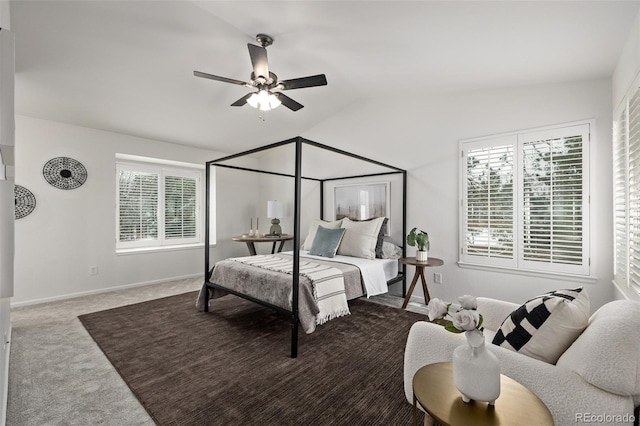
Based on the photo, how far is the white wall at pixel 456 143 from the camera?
2.74 meters

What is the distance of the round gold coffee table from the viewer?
37.2 inches

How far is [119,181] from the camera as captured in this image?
15.1 feet

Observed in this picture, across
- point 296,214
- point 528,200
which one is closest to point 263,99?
point 296,214

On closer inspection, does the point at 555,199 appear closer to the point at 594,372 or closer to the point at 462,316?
the point at 594,372

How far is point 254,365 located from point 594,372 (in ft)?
6.72

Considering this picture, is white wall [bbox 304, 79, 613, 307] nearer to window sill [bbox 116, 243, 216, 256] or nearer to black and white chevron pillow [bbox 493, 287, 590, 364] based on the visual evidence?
black and white chevron pillow [bbox 493, 287, 590, 364]

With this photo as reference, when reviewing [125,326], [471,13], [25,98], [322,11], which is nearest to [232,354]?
[125,326]

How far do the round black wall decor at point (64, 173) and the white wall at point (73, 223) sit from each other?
59 mm

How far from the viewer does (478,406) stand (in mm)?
1022

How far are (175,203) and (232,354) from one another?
3.75 meters

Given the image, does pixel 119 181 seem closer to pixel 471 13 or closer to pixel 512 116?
pixel 471 13

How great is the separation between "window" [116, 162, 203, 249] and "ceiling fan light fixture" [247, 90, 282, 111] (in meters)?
3.12

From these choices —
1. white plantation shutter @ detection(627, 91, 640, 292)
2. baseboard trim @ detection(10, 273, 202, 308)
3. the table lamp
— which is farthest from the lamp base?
white plantation shutter @ detection(627, 91, 640, 292)

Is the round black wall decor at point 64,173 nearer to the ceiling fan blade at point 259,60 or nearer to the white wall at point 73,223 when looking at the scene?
the white wall at point 73,223
